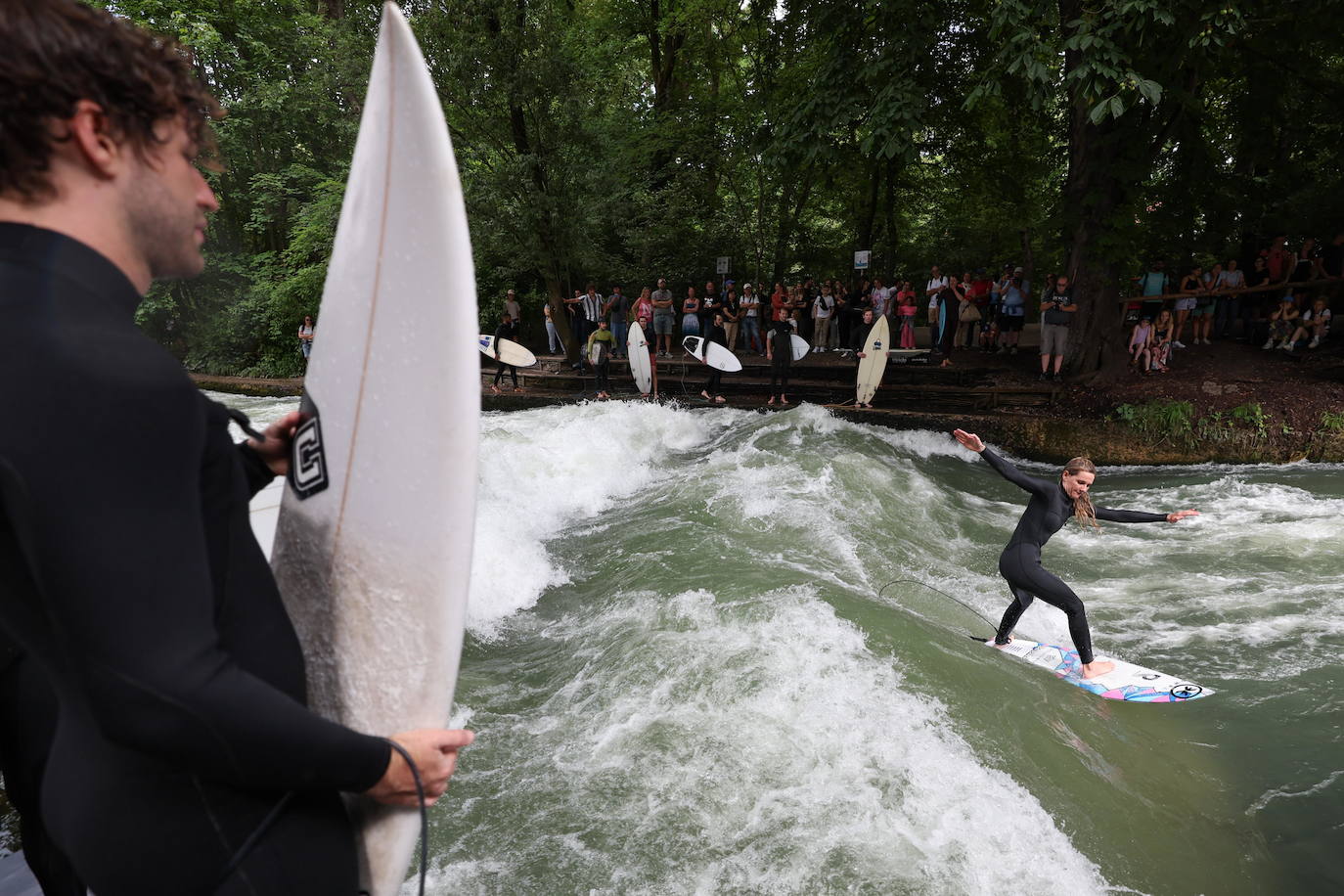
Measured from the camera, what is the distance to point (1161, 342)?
12594 millimetres

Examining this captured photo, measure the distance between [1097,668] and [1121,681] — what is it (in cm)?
16

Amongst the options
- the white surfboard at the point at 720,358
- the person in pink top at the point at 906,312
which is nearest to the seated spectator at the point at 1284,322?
the person in pink top at the point at 906,312

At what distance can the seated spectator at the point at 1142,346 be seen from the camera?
40.9 feet

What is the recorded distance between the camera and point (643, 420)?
13047mm

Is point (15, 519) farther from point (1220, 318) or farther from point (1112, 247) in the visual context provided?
point (1220, 318)

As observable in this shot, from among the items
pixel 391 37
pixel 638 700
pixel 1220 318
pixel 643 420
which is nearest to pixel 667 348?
pixel 643 420

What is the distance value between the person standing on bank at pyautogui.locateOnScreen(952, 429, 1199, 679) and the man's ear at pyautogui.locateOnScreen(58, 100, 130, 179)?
485cm

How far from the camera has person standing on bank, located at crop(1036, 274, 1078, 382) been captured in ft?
39.4

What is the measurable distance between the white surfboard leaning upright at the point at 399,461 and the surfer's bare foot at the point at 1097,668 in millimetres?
5199

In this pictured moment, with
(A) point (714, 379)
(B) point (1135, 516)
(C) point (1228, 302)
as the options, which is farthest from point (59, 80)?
(C) point (1228, 302)

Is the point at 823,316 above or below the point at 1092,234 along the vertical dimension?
below

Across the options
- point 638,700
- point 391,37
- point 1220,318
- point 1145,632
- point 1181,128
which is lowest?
point 1145,632

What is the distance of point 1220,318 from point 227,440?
659 inches

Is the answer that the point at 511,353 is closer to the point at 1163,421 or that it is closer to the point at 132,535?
the point at 1163,421
